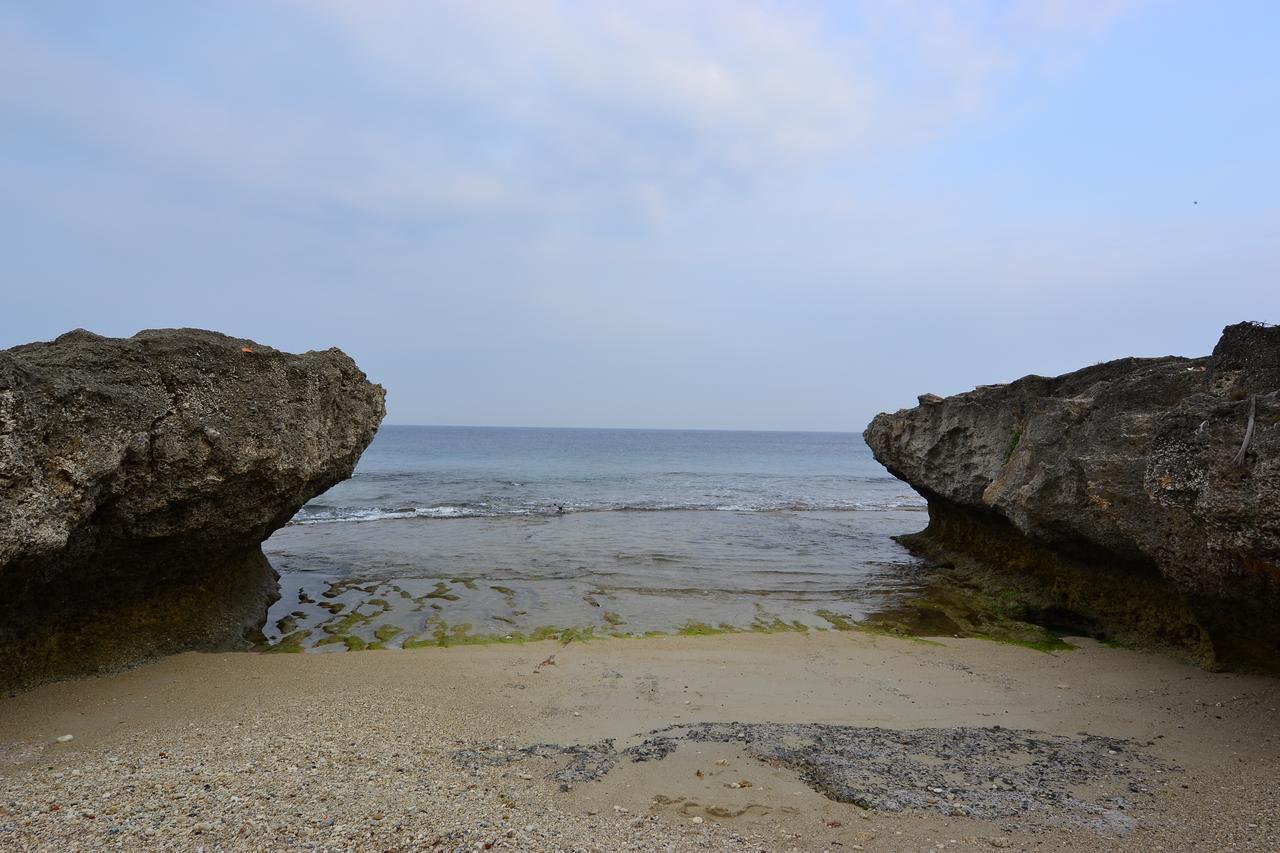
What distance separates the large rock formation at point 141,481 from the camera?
5.37 m

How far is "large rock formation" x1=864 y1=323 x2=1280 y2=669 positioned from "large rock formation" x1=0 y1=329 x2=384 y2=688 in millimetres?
8774

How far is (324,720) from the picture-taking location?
19.1 ft

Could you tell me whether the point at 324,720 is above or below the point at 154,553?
below

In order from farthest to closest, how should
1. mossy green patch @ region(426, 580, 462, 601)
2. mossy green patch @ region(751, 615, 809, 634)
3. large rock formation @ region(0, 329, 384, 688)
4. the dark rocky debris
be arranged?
mossy green patch @ region(426, 580, 462, 601)
mossy green patch @ region(751, 615, 809, 634)
large rock formation @ region(0, 329, 384, 688)
the dark rocky debris

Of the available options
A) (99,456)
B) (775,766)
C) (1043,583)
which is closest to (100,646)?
(99,456)

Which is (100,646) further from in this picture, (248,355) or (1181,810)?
(1181,810)

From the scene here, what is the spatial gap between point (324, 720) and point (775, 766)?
379cm

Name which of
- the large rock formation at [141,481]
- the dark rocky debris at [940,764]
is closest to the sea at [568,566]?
the large rock formation at [141,481]

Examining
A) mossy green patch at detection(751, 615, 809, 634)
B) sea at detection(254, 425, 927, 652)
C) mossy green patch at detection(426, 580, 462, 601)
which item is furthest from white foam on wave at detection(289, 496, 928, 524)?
mossy green patch at detection(751, 615, 809, 634)

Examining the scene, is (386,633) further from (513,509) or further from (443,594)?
(513,509)

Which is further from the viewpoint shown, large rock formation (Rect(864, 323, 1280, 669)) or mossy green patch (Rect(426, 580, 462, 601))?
mossy green patch (Rect(426, 580, 462, 601))

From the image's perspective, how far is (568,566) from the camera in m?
14.8

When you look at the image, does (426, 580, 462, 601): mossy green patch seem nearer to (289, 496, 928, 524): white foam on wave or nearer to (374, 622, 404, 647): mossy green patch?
(374, 622, 404, 647): mossy green patch

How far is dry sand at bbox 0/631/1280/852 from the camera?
4016 mm
